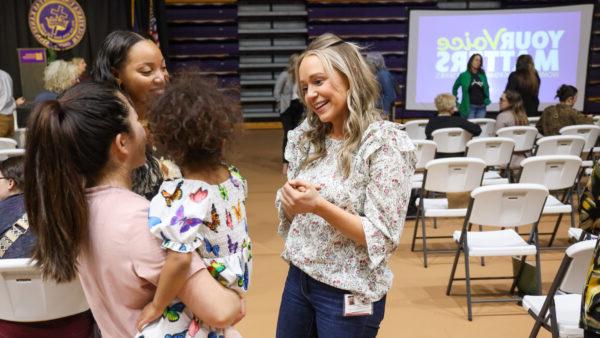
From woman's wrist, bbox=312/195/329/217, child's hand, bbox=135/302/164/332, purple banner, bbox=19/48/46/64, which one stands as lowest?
child's hand, bbox=135/302/164/332

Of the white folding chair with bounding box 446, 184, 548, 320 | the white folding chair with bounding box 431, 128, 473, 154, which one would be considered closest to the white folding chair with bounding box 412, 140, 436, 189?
the white folding chair with bounding box 431, 128, 473, 154

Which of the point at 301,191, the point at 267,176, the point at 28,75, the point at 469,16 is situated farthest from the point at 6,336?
the point at 469,16

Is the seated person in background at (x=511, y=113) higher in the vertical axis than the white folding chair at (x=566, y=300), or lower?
higher

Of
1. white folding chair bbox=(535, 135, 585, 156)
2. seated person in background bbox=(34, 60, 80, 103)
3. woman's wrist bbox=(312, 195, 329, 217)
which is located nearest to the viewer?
woman's wrist bbox=(312, 195, 329, 217)

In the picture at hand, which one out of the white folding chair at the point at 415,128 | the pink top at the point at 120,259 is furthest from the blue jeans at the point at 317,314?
the white folding chair at the point at 415,128

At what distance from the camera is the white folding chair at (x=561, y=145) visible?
5359mm

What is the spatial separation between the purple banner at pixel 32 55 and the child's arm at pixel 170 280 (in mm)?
8309

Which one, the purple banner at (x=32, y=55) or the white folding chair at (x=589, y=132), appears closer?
the white folding chair at (x=589, y=132)

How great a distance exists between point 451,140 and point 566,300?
3.37m

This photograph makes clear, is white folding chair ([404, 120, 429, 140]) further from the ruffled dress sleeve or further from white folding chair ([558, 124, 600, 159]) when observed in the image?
the ruffled dress sleeve

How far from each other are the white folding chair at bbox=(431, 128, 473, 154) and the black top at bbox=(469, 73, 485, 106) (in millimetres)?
2557

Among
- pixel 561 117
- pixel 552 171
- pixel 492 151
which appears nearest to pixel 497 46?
pixel 561 117

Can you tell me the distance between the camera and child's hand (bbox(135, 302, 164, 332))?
1118mm

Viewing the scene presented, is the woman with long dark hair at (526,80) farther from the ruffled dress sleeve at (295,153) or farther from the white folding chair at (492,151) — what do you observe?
the ruffled dress sleeve at (295,153)
